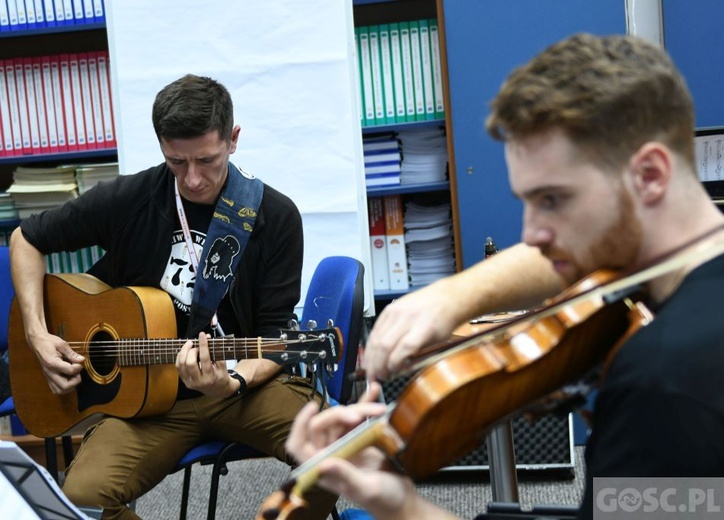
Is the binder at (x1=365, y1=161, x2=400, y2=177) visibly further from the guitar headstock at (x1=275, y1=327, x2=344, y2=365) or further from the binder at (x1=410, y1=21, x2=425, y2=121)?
the guitar headstock at (x1=275, y1=327, x2=344, y2=365)

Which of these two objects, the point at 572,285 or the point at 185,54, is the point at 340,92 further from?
the point at 572,285

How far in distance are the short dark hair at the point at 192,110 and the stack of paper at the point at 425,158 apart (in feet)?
4.32

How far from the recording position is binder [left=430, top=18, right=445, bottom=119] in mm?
3549

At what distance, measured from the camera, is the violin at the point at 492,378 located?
0.91m

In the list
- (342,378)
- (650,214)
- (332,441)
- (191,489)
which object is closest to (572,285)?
(650,214)

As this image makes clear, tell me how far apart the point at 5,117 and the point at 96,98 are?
1.32ft

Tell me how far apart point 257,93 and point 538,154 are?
8.53 ft

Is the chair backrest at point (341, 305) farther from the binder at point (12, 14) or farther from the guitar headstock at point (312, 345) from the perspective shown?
the binder at point (12, 14)

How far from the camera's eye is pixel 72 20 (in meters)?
3.66

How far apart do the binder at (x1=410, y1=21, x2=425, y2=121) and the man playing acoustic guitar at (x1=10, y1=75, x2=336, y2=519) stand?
1211 millimetres

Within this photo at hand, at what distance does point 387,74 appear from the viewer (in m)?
3.60

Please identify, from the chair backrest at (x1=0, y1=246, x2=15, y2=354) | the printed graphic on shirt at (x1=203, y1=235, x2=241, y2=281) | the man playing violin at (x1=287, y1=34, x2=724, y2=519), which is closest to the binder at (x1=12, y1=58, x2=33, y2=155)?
the chair backrest at (x1=0, y1=246, x2=15, y2=354)

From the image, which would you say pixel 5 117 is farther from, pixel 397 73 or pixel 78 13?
pixel 397 73

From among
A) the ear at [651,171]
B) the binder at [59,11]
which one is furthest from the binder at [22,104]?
the ear at [651,171]
